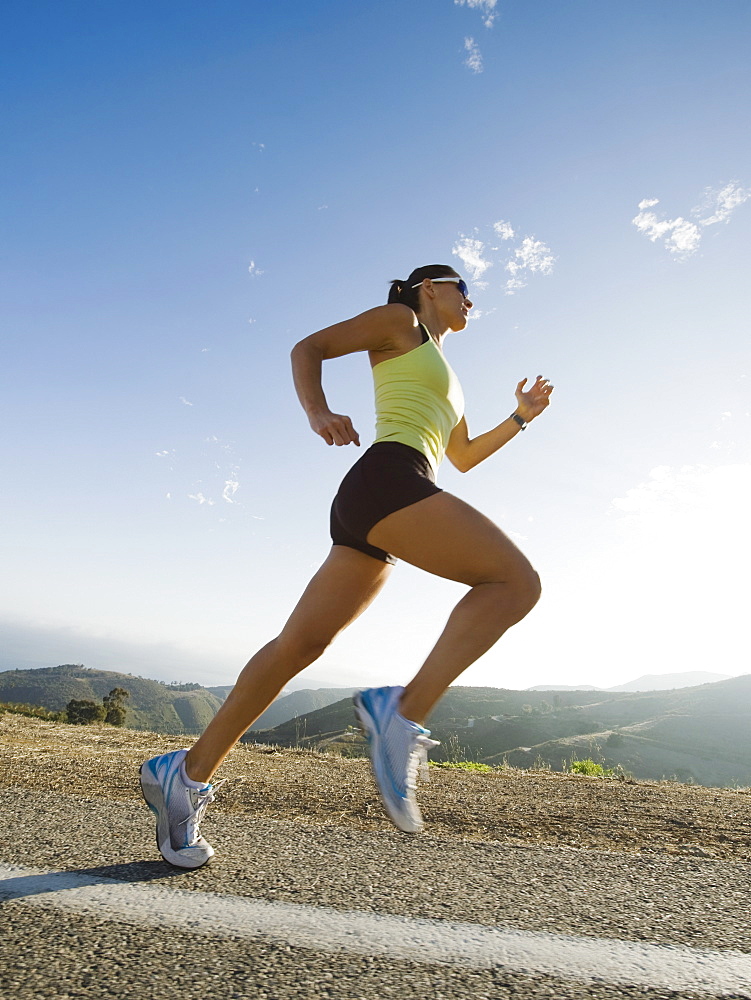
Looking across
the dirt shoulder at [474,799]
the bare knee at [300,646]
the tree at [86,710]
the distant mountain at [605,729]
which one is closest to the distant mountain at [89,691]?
the distant mountain at [605,729]

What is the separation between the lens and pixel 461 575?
2.18 meters

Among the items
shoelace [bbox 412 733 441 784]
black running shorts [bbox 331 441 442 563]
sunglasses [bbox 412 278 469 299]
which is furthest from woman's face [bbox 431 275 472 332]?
shoelace [bbox 412 733 441 784]

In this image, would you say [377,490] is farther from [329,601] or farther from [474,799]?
[474,799]

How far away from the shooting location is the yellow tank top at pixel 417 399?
2.42 metres

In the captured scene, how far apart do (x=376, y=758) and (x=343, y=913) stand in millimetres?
501

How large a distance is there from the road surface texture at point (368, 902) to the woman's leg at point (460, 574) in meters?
0.57

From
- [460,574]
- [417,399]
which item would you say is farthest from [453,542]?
[417,399]

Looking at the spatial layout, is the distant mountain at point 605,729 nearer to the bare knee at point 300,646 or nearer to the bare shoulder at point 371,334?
the bare knee at point 300,646

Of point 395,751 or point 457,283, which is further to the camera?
point 457,283

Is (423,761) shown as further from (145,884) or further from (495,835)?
(145,884)

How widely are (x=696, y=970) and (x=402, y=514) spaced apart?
53.1 inches

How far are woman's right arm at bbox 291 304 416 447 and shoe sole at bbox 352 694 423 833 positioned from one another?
0.88 meters

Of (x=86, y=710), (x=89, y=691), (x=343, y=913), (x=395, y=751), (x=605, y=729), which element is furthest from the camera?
(x=89, y=691)

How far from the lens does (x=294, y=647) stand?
7.55ft
